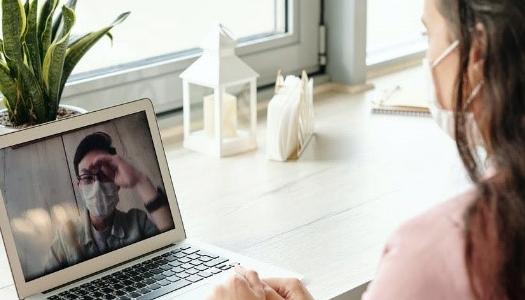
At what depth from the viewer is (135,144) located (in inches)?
68.2

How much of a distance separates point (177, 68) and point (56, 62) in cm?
57

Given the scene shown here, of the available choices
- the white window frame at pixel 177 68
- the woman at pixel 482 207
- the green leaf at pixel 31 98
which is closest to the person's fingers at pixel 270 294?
the woman at pixel 482 207

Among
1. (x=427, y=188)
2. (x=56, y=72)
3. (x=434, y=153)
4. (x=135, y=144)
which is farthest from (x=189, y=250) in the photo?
(x=434, y=153)

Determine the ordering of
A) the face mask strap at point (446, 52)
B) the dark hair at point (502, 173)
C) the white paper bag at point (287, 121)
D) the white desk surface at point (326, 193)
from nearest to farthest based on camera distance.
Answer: the dark hair at point (502, 173), the face mask strap at point (446, 52), the white desk surface at point (326, 193), the white paper bag at point (287, 121)

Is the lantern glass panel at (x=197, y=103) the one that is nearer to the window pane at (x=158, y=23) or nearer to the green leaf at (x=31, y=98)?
the window pane at (x=158, y=23)

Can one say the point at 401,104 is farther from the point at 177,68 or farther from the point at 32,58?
the point at 32,58

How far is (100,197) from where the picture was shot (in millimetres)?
1667

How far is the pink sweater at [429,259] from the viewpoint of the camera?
1.05 metres

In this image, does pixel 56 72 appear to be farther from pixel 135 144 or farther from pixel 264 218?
pixel 264 218

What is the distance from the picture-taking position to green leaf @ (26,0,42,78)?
6.00 ft

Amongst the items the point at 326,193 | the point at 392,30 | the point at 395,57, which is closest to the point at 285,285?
the point at 326,193

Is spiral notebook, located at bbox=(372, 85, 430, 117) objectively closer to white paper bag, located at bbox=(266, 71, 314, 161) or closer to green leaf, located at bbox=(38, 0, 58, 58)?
white paper bag, located at bbox=(266, 71, 314, 161)

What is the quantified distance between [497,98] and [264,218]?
89cm

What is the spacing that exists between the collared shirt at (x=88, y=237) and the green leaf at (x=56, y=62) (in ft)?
0.98
